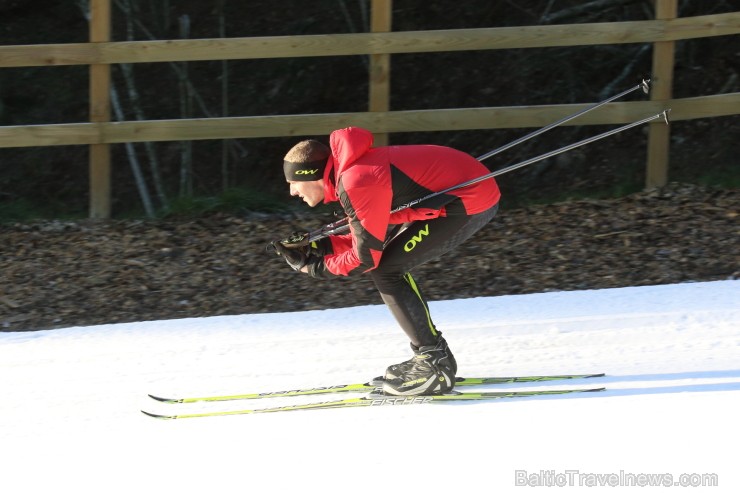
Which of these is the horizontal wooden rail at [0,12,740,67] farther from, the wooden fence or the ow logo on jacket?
the ow logo on jacket

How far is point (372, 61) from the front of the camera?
7.23 metres

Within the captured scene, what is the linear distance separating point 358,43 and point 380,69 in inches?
9.2

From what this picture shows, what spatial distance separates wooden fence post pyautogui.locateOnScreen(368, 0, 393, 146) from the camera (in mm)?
7223

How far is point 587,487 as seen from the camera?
3.81 meters

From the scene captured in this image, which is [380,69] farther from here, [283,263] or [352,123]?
[283,263]

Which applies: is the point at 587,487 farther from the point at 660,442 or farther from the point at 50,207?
the point at 50,207

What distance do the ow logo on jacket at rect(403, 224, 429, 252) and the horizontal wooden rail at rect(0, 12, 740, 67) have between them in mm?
2773

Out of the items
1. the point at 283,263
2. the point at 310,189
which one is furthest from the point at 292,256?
the point at 283,263

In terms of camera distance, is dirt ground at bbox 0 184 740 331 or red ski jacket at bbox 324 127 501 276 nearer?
red ski jacket at bbox 324 127 501 276

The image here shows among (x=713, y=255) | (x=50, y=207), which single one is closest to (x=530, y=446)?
(x=713, y=255)

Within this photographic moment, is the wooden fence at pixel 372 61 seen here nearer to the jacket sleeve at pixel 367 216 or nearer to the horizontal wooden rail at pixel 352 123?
the horizontal wooden rail at pixel 352 123

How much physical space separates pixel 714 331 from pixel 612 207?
2.11 metres
